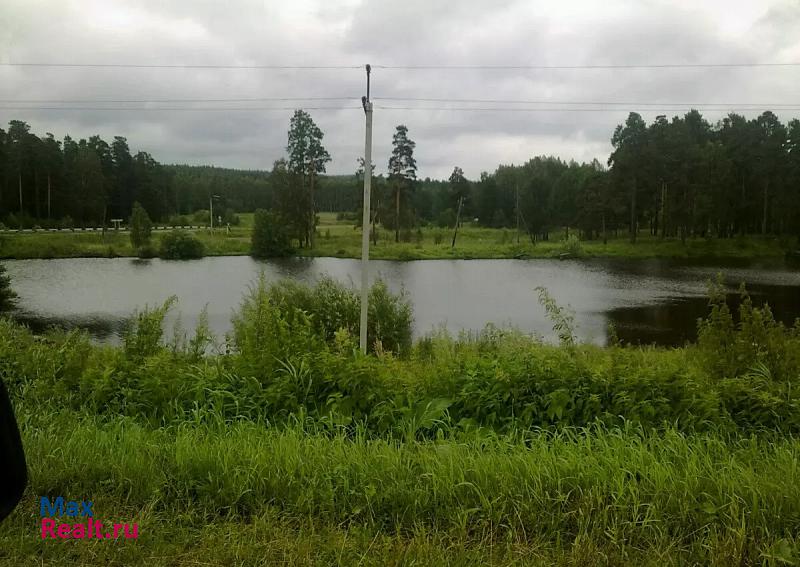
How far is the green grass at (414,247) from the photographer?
41.0m

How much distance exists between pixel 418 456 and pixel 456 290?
2474 cm

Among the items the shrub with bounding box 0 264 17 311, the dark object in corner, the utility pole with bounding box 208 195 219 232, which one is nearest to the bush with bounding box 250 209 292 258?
the utility pole with bounding box 208 195 219 232

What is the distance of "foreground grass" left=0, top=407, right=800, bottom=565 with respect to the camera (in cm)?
209

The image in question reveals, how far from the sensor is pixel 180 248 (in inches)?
1721

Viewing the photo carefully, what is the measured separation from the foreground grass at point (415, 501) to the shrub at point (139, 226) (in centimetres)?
4337

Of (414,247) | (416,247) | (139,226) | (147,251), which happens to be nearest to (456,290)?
(414,247)

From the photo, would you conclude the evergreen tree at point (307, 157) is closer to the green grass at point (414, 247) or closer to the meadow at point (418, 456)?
the green grass at point (414, 247)

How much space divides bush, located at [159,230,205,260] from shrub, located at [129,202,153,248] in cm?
137

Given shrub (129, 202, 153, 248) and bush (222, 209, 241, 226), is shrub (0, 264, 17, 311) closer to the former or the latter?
shrub (129, 202, 153, 248)

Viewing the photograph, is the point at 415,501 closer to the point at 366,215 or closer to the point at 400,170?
the point at 366,215

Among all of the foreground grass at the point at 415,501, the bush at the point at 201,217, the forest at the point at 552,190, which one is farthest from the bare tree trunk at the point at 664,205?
the foreground grass at the point at 415,501

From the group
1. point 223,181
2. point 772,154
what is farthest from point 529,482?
point 223,181

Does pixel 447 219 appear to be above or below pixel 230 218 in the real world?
above

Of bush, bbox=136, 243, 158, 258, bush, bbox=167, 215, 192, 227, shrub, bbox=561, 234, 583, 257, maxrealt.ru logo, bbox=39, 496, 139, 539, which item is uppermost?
bush, bbox=167, 215, 192, 227
